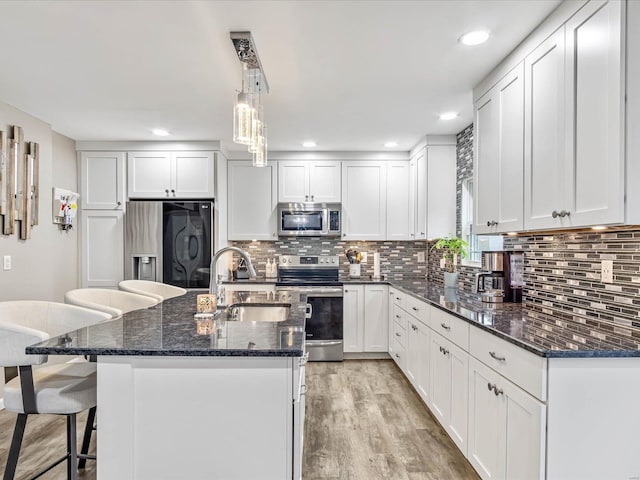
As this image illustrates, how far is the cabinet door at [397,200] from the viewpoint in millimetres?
4711

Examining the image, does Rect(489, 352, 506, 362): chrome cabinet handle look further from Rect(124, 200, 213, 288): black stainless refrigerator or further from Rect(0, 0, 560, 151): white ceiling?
Rect(124, 200, 213, 288): black stainless refrigerator

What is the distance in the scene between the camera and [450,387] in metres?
2.42

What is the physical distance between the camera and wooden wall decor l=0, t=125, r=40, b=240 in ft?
10.1

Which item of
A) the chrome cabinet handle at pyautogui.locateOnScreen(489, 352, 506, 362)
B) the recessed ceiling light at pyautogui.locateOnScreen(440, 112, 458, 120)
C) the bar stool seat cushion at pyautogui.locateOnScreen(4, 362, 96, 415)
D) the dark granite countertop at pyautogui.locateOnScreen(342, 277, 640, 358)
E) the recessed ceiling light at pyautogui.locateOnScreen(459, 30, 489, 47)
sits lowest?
the bar stool seat cushion at pyautogui.locateOnScreen(4, 362, 96, 415)

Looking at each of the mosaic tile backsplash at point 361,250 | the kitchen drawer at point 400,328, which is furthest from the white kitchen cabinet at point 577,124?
the mosaic tile backsplash at point 361,250

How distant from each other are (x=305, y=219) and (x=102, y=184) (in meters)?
2.30

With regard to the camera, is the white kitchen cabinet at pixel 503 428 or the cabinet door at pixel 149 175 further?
the cabinet door at pixel 149 175

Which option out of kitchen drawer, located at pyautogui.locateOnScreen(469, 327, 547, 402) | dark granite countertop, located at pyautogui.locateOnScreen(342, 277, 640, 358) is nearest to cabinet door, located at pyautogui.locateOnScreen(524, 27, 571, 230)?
dark granite countertop, located at pyautogui.locateOnScreen(342, 277, 640, 358)

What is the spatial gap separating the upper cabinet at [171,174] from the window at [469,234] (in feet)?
8.86

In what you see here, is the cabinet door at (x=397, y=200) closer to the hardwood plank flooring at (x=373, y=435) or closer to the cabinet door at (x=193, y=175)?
the hardwood plank flooring at (x=373, y=435)

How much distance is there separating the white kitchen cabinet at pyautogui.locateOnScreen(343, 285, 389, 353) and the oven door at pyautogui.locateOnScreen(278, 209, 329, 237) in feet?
2.51

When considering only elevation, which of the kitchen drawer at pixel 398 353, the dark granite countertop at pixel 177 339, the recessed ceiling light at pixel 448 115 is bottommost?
the kitchen drawer at pixel 398 353

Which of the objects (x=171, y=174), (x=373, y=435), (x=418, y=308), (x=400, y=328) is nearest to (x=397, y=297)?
(x=400, y=328)

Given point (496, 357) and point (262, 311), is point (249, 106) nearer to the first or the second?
point (262, 311)
